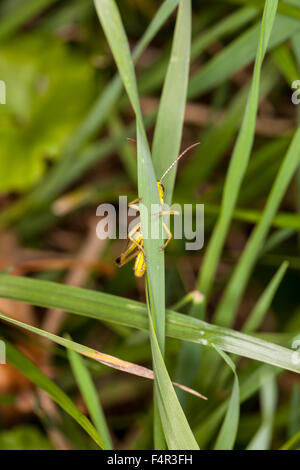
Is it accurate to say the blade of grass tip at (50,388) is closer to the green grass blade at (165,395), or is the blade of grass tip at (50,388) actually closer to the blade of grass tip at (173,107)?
the green grass blade at (165,395)

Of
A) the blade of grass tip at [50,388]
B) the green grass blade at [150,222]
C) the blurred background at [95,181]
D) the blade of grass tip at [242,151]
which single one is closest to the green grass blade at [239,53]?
the blurred background at [95,181]

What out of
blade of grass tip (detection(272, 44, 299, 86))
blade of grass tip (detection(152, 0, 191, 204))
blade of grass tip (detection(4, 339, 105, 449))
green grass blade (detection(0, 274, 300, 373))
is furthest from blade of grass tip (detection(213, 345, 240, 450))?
blade of grass tip (detection(272, 44, 299, 86))

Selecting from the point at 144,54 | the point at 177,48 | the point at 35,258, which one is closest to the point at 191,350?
the point at 177,48

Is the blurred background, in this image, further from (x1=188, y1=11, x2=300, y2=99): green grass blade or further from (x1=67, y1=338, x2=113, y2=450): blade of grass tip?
(x1=67, y1=338, x2=113, y2=450): blade of grass tip

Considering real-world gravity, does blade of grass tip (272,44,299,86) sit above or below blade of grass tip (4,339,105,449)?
above

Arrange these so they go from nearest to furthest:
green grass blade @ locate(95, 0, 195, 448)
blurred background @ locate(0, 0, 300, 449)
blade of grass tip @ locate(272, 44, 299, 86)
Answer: green grass blade @ locate(95, 0, 195, 448) → blade of grass tip @ locate(272, 44, 299, 86) → blurred background @ locate(0, 0, 300, 449)
